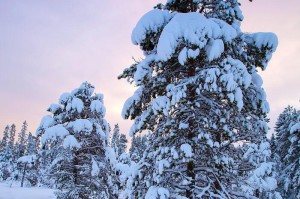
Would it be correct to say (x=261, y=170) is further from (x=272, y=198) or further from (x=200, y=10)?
(x=200, y=10)

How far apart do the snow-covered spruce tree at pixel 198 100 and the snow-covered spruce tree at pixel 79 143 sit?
7355 millimetres

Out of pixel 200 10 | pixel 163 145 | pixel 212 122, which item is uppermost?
pixel 200 10

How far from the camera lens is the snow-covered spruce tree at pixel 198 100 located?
6.74 meters

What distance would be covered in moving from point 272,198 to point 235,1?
22.0 meters

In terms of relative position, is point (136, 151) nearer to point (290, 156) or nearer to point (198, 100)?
point (290, 156)

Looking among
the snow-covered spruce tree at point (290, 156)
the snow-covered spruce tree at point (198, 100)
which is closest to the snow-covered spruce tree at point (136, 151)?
the snow-covered spruce tree at point (290, 156)

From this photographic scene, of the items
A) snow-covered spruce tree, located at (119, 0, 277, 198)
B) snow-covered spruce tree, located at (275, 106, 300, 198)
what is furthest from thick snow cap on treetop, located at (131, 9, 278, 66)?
snow-covered spruce tree, located at (275, 106, 300, 198)

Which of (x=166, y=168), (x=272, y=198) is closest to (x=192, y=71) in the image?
(x=166, y=168)

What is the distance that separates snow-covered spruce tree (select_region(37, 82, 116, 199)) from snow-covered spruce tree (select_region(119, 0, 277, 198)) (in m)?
7.36

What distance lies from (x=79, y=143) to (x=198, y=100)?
9073 mm

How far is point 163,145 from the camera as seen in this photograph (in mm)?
7547

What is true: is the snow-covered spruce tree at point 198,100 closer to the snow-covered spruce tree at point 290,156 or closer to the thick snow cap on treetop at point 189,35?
the thick snow cap on treetop at point 189,35

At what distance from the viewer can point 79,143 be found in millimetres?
14789

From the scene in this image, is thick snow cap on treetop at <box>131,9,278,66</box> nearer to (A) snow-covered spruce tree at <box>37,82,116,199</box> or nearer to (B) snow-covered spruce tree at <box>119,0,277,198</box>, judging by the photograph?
(B) snow-covered spruce tree at <box>119,0,277,198</box>
